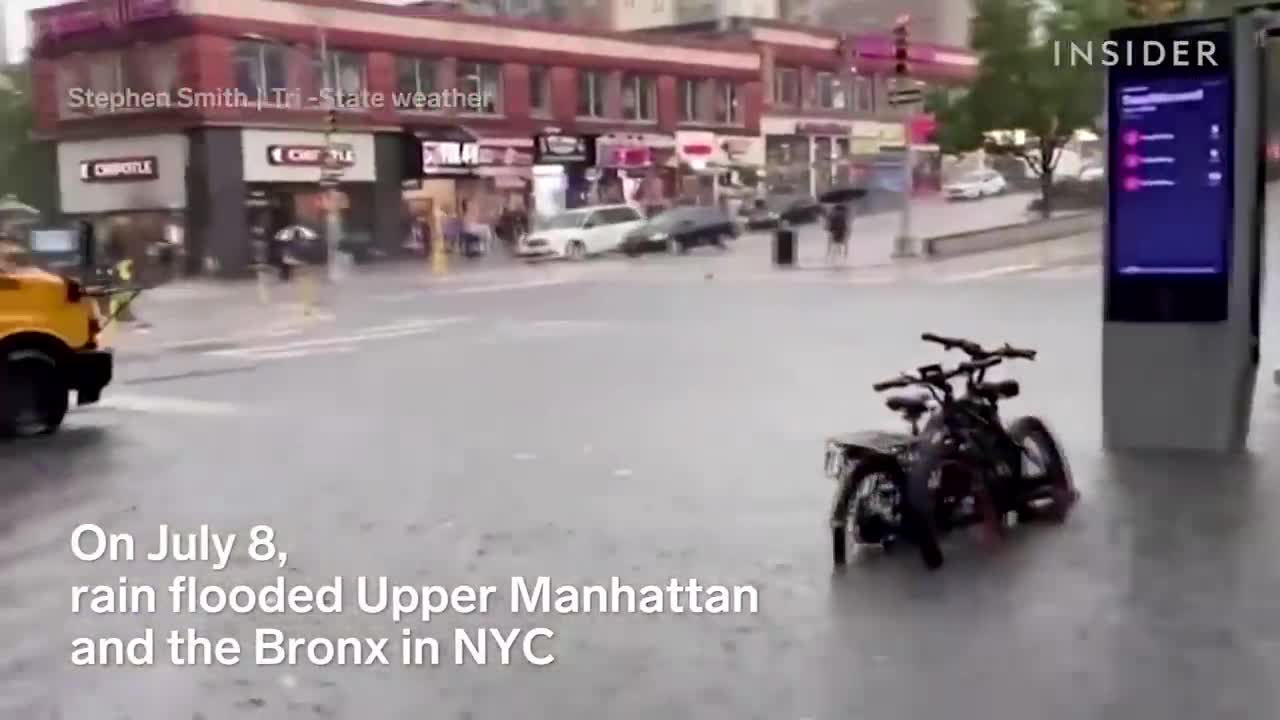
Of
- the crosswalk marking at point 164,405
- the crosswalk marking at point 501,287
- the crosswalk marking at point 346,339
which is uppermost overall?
the crosswalk marking at point 164,405

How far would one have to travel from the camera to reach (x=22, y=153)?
4147cm

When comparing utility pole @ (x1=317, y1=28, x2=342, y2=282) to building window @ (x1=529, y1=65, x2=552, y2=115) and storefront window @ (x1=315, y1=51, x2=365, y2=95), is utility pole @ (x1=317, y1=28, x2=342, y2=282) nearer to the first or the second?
storefront window @ (x1=315, y1=51, x2=365, y2=95)

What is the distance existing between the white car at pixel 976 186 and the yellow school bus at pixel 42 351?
45236 millimetres

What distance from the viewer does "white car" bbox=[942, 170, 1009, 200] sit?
5441 cm

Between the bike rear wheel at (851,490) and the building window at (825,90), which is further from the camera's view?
the building window at (825,90)

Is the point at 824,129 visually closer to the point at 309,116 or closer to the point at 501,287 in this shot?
the point at 309,116

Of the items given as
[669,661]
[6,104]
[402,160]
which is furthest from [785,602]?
[402,160]

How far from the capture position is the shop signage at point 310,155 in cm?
4144

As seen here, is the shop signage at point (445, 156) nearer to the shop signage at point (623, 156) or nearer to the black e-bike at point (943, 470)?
the shop signage at point (623, 156)

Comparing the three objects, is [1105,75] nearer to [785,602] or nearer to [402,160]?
[785,602]

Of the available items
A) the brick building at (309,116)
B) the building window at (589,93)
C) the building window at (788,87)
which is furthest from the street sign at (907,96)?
the building window at (788,87)

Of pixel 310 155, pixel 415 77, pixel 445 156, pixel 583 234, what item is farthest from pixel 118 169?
pixel 583 234

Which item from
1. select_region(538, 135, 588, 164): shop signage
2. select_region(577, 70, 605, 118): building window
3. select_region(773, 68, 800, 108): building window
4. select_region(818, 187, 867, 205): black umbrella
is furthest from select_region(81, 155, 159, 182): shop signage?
select_region(773, 68, 800, 108): building window

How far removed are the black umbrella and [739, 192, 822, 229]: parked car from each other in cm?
120
